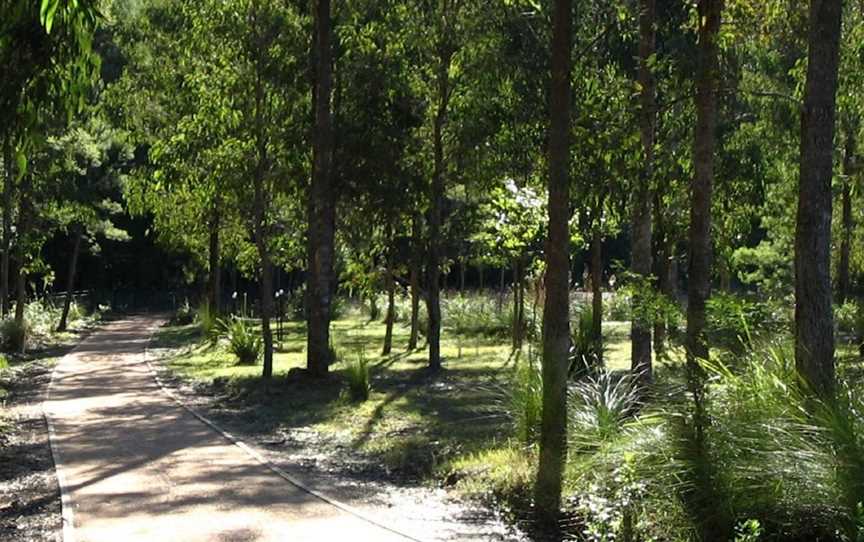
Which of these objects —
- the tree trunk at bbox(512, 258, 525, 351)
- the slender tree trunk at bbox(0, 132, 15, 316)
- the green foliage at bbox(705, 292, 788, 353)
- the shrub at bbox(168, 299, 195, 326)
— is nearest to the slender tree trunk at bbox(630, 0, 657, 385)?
the green foliage at bbox(705, 292, 788, 353)

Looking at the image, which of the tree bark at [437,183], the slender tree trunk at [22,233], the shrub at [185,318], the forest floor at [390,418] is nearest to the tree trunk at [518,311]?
the forest floor at [390,418]

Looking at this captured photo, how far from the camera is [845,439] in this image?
619cm

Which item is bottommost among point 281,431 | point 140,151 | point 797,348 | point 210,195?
point 281,431

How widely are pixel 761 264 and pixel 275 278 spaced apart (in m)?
29.9

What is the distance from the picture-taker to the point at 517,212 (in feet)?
71.6

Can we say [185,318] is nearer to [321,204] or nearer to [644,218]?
[321,204]

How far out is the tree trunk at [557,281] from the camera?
28.2ft

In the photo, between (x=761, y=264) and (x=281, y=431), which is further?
(x=761, y=264)

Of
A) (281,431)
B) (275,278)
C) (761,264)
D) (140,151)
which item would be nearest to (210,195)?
(281,431)

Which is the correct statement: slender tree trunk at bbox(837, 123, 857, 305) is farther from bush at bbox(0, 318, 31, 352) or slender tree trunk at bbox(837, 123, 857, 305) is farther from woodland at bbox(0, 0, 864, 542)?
bush at bbox(0, 318, 31, 352)

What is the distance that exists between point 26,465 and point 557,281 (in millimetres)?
6674

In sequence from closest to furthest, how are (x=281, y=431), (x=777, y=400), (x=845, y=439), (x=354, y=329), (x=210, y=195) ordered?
(x=845, y=439), (x=777, y=400), (x=281, y=431), (x=210, y=195), (x=354, y=329)

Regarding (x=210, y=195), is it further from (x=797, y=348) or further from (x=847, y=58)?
(x=797, y=348)

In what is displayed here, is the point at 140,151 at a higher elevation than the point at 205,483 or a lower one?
higher
